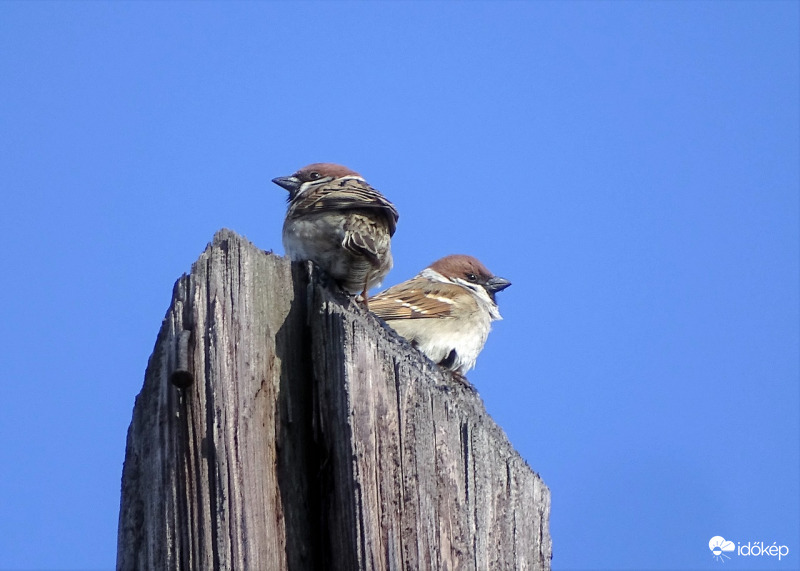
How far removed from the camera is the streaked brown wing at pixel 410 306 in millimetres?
6254

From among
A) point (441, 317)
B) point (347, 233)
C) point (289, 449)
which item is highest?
point (441, 317)

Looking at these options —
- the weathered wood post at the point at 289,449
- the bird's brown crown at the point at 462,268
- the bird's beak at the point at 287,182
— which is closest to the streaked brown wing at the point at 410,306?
the bird's brown crown at the point at 462,268

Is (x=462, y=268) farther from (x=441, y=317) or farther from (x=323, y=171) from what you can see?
(x=323, y=171)

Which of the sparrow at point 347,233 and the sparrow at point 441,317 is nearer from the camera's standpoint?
the sparrow at point 347,233

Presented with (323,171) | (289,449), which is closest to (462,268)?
(323,171)

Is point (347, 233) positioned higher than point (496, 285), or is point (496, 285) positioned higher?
point (496, 285)

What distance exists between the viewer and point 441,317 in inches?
247

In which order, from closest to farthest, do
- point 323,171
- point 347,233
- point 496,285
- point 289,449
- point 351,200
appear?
point 289,449, point 347,233, point 351,200, point 323,171, point 496,285

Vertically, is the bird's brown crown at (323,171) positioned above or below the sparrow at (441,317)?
above

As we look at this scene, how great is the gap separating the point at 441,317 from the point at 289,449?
13.0ft

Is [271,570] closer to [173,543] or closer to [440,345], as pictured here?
[173,543]

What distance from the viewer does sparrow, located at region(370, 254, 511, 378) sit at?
6.22 m

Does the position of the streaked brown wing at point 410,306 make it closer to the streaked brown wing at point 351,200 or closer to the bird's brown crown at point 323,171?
the bird's brown crown at point 323,171

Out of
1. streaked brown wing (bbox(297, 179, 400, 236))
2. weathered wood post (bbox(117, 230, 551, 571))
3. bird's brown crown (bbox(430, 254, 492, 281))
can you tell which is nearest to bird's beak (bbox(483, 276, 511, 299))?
bird's brown crown (bbox(430, 254, 492, 281))
